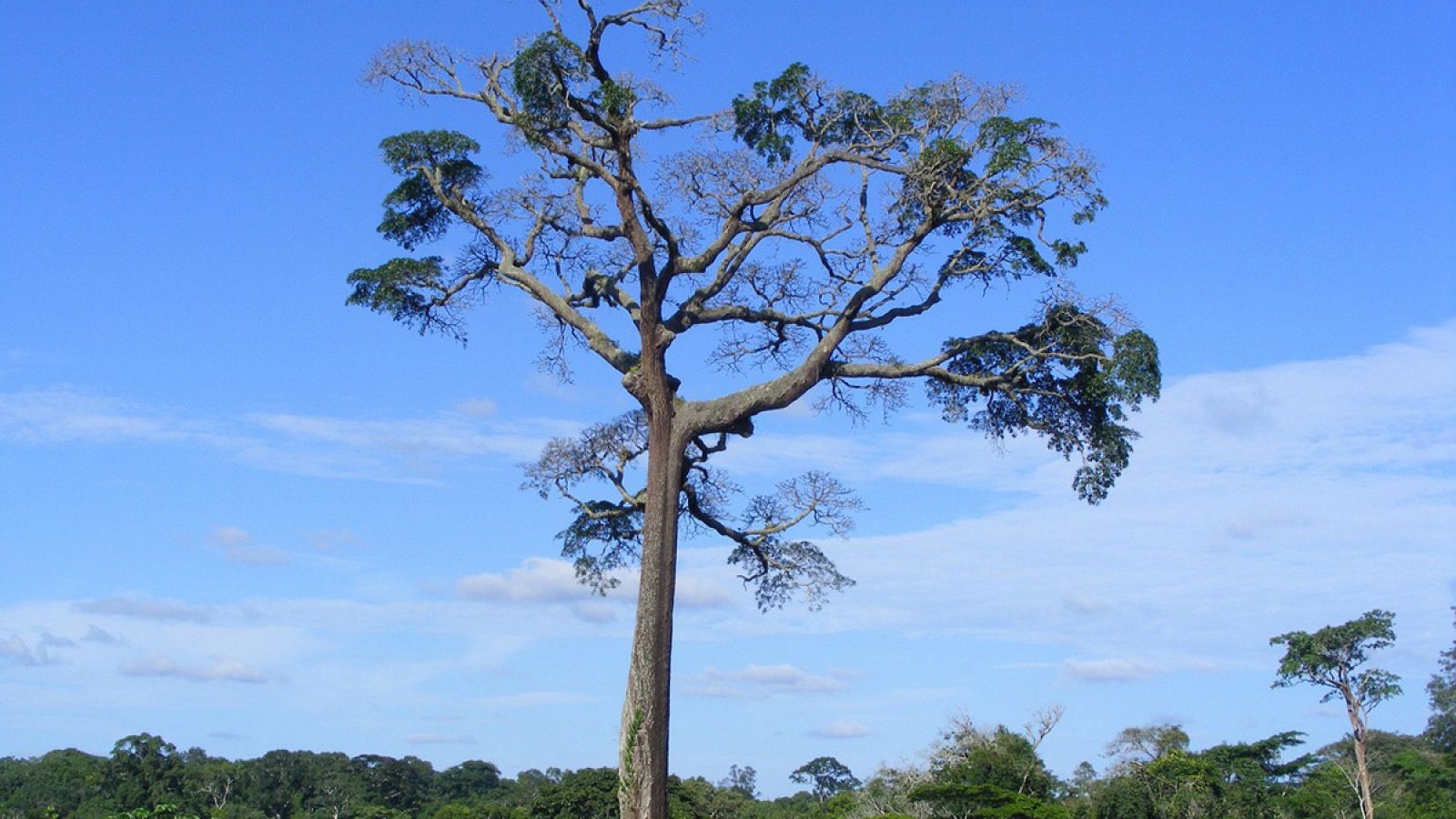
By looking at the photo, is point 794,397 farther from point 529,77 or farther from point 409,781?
point 409,781

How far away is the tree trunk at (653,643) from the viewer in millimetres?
12711

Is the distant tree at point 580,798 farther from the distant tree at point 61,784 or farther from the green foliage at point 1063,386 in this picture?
the green foliage at point 1063,386

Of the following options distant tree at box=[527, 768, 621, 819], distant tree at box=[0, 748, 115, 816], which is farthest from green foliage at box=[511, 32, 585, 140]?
distant tree at box=[0, 748, 115, 816]

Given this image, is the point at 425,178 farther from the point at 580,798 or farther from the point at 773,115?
the point at 580,798

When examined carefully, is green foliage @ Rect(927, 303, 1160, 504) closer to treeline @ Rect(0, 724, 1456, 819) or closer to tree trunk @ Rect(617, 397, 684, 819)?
tree trunk @ Rect(617, 397, 684, 819)

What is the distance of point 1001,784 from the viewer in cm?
3538

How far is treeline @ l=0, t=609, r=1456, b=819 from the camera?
35.9 metres

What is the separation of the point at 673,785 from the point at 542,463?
28.9m

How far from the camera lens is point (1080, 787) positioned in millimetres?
43500

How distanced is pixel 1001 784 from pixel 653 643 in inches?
970

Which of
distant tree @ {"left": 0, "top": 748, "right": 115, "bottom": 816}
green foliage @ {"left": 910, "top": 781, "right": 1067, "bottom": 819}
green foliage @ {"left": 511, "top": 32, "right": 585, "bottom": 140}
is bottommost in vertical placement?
green foliage @ {"left": 910, "top": 781, "right": 1067, "bottom": 819}

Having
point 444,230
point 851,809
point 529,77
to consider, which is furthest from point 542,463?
point 851,809

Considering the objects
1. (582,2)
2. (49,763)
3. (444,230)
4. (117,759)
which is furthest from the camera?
(49,763)

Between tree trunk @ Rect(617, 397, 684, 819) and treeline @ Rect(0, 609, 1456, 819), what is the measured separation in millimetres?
13226
